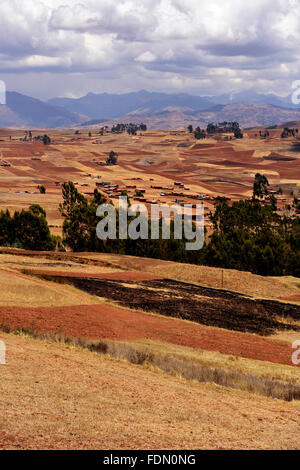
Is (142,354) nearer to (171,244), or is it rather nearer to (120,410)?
(120,410)

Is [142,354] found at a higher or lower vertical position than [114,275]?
lower

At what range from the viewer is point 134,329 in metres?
30.8

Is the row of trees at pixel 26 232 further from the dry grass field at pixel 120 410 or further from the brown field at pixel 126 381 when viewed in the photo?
the dry grass field at pixel 120 410

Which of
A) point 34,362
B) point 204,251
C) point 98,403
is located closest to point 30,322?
→ point 34,362

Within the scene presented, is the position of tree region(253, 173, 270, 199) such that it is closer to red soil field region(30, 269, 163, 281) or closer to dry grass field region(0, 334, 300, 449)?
red soil field region(30, 269, 163, 281)

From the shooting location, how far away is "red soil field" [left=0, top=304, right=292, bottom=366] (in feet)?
93.4

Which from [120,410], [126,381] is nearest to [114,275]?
[126,381]

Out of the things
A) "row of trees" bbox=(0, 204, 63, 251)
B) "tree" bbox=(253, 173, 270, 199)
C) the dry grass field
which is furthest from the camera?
"tree" bbox=(253, 173, 270, 199)

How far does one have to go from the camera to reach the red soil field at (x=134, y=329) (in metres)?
28.5

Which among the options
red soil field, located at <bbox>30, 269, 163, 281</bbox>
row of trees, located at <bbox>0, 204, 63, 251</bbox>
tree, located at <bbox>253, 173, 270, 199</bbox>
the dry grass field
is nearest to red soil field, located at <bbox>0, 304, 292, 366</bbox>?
the dry grass field

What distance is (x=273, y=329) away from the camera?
118ft

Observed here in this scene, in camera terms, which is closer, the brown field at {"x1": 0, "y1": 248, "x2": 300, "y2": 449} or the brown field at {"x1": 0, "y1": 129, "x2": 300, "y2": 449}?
the brown field at {"x1": 0, "y1": 248, "x2": 300, "y2": 449}
